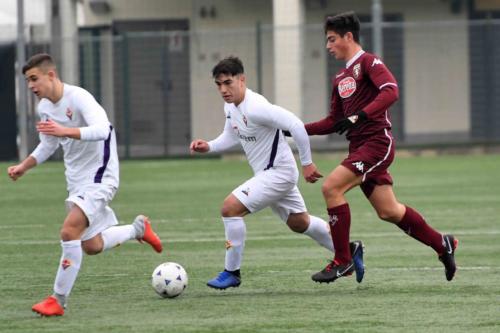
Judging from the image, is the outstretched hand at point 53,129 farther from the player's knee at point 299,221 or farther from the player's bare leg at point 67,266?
the player's knee at point 299,221

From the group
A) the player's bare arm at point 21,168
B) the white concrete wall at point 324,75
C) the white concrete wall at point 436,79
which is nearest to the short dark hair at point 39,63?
the player's bare arm at point 21,168

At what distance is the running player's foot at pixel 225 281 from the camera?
30.8 ft

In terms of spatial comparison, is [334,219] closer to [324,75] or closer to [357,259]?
[357,259]

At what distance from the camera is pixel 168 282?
355 inches

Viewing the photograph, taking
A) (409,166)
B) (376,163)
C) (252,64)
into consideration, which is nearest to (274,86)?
(252,64)

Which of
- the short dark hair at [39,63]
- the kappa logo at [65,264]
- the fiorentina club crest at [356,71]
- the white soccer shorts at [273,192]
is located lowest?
the kappa logo at [65,264]

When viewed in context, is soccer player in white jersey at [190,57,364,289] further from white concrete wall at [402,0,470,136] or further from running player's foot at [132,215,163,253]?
white concrete wall at [402,0,470,136]

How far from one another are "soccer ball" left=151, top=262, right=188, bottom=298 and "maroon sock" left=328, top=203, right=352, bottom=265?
109 cm

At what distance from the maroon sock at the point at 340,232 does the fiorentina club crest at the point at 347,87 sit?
31.6 inches

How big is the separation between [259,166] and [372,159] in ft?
2.87

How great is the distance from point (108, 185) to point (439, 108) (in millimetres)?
19717

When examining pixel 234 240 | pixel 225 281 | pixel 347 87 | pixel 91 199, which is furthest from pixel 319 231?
pixel 91 199

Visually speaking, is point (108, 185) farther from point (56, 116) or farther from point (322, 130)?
point (322, 130)

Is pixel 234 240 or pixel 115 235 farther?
pixel 115 235
